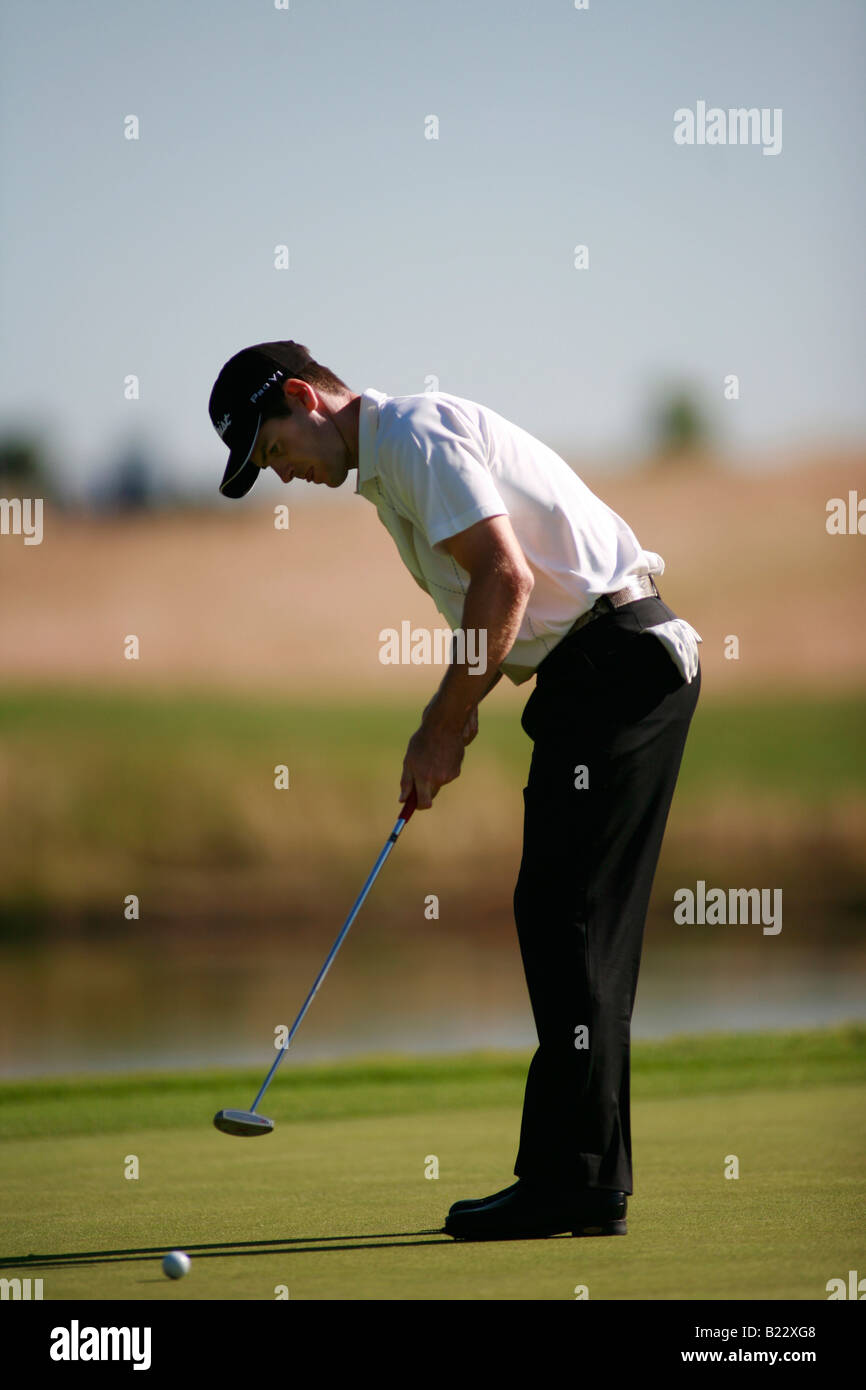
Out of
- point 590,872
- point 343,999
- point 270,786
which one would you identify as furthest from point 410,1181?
point 270,786

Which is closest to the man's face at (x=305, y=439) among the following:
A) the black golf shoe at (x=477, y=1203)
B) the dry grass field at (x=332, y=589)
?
the black golf shoe at (x=477, y=1203)

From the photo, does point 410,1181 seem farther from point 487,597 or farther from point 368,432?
point 368,432

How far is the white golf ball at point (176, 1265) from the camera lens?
1971 millimetres

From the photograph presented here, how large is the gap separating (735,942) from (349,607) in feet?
29.1

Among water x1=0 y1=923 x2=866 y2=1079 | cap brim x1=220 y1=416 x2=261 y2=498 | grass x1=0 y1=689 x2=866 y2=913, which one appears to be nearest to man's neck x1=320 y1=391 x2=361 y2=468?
cap brim x1=220 y1=416 x2=261 y2=498

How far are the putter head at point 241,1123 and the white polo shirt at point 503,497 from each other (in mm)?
782

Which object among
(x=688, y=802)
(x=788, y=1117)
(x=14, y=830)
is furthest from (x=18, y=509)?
(x=788, y=1117)

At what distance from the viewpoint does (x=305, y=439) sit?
248 centimetres

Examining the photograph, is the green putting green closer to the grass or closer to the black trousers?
the black trousers

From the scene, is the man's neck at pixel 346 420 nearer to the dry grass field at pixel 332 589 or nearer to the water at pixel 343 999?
the water at pixel 343 999

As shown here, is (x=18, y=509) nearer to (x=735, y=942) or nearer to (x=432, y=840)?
(x=432, y=840)

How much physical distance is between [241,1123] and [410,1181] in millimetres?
522

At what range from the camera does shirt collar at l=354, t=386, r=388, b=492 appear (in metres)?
A: 2.42

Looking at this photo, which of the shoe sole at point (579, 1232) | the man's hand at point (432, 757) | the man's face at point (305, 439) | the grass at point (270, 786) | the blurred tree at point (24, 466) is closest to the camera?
the shoe sole at point (579, 1232)
